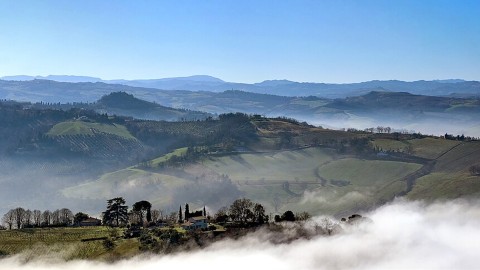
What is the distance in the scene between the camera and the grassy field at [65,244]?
13450 centimetres

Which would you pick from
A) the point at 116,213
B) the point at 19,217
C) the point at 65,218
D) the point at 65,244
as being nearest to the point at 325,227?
the point at 116,213

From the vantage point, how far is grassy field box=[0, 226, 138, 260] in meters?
134

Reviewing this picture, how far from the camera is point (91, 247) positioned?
138625mm

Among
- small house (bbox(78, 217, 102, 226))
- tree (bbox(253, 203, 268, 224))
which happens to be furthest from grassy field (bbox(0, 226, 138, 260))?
tree (bbox(253, 203, 268, 224))

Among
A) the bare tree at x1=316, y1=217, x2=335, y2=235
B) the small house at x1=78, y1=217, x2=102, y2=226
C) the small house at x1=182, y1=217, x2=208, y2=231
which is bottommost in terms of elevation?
the small house at x1=78, y1=217, x2=102, y2=226

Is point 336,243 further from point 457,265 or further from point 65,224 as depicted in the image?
point 65,224

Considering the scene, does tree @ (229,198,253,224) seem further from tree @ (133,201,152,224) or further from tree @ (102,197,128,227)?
tree @ (102,197,128,227)

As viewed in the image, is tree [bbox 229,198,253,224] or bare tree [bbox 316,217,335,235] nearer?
bare tree [bbox 316,217,335,235]

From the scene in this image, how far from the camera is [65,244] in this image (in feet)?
462

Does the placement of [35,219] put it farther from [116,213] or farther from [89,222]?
[116,213]

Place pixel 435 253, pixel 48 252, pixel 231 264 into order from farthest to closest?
pixel 435 253 → pixel 231 264 → pixel 48 252

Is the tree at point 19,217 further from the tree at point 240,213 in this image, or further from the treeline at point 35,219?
the tree at point 240,213

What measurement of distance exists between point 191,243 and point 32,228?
190 feet

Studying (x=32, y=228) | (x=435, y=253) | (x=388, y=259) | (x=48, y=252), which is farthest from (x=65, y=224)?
(x=435, y=253)
